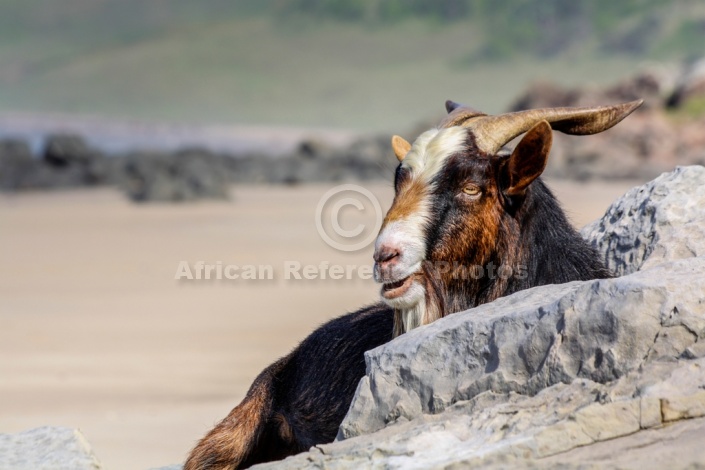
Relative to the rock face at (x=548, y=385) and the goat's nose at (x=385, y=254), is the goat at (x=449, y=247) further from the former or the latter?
the rock face at (x=548, y=385)

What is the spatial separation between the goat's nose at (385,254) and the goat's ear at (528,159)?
0.65 metres

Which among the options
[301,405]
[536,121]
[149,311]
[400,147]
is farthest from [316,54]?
[536,121]

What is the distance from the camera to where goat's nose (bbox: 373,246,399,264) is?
19.1ft

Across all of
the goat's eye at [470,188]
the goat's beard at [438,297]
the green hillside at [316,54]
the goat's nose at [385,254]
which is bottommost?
the goat's beard at [438,297]

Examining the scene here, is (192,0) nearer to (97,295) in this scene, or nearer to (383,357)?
(97,295)

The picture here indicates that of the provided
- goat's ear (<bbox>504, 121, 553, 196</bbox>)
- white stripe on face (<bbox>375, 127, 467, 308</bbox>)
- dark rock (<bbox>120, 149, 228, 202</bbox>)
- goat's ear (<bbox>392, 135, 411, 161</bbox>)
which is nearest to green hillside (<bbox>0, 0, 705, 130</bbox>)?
dark rock (<bbox>120, 149, 228, 202</bbox>)

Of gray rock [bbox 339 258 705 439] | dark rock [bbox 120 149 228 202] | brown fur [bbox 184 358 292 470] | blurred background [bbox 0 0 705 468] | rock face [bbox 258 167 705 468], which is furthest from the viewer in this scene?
dark rock [bbox 120 149 228 202]

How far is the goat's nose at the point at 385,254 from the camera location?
581 centimetres

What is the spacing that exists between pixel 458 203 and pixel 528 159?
39 cm

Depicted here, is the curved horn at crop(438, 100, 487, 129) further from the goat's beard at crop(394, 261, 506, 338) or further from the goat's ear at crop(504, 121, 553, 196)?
the goat's beard at crop(394, 261, 506, 338)

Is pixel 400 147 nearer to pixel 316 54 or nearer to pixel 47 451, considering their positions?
pixel 47 451

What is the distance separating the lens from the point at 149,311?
1628cm

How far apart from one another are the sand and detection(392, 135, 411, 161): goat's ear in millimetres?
1140

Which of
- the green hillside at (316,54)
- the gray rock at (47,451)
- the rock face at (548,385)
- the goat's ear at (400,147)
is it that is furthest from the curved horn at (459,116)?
the green hillside at (316,54)
